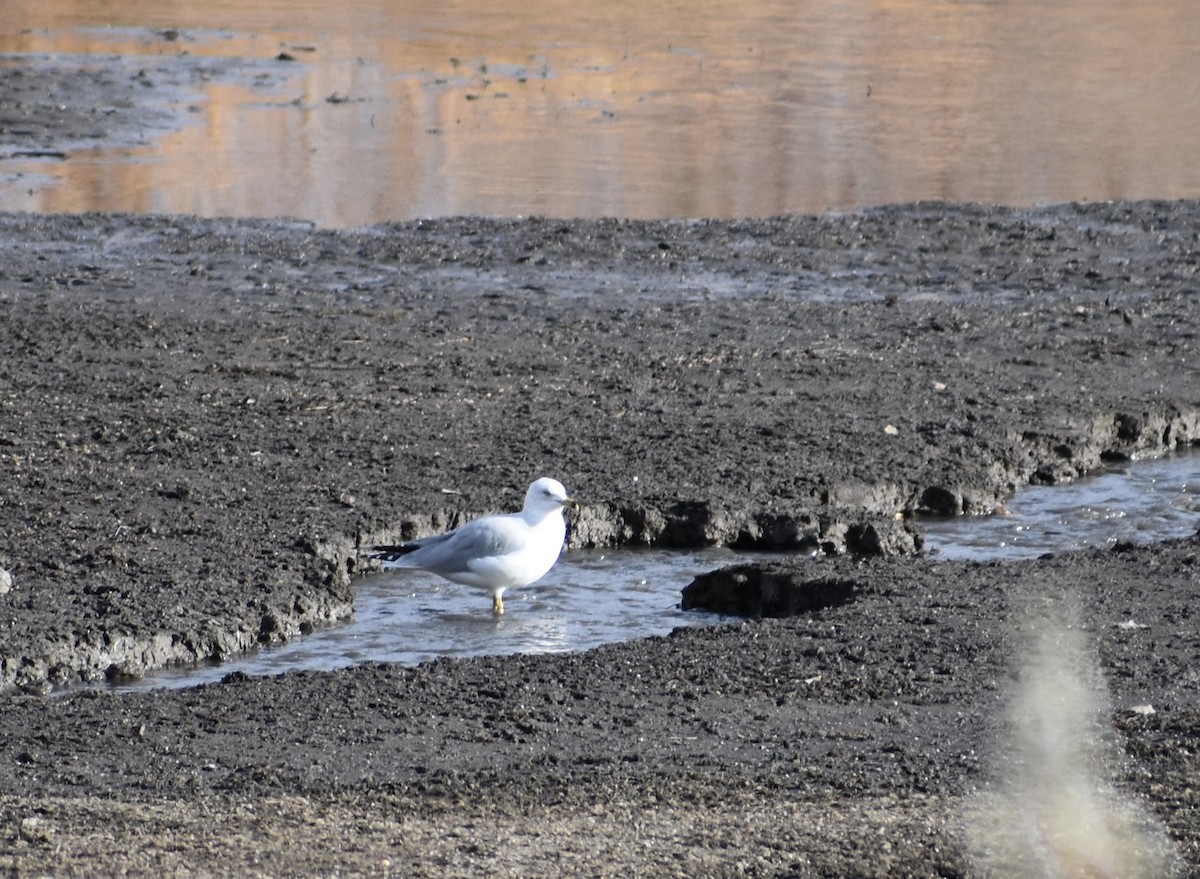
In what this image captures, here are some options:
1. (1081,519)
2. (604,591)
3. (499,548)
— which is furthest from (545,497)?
(1081,519)

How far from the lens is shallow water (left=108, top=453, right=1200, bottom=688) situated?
7168 millimetres

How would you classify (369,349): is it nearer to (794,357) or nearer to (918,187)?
(794,357)

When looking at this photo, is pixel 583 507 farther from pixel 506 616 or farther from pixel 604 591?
pixel 506 616

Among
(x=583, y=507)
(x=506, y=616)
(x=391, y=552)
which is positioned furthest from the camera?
(x=583, y=507)

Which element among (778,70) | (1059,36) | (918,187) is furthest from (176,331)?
(1059,36)

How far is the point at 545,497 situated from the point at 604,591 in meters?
0.51

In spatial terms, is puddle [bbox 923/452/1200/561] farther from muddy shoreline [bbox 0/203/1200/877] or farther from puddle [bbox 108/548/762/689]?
puddle [bbox 108/548/762/689]

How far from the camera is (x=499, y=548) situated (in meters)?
7.52

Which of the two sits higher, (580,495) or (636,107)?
(636,107)

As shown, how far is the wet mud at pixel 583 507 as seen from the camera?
16.4 feet

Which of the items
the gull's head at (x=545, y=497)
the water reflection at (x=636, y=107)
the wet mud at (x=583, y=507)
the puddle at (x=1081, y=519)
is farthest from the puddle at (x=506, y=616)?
the water reflection at (x=636, y=107)

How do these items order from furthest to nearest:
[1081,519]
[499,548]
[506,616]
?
[1081,519]
[506,616]
[499,548]

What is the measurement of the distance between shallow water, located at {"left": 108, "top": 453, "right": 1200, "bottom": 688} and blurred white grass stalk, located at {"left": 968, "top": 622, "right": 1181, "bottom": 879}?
178 centimetres

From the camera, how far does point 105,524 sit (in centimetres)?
784
